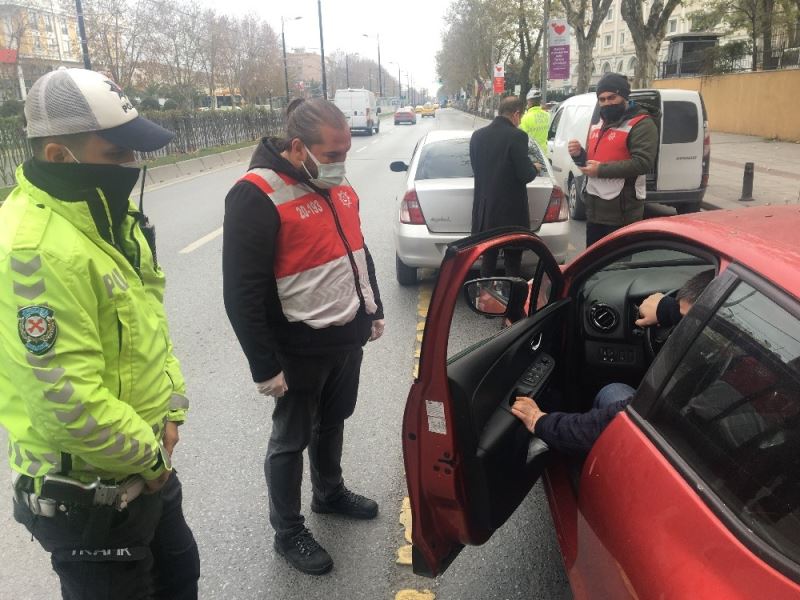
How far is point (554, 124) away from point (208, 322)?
871 cm

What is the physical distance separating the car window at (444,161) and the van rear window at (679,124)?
356 centimetres

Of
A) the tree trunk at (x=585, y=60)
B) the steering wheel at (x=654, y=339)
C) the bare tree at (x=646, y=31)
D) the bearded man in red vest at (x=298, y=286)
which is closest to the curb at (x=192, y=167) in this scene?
the bare tree at (x=646, y=31)

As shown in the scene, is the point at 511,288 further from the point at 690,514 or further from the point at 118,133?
the point at 118,133

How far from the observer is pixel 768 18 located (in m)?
24.6

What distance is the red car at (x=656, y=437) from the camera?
1287 mm

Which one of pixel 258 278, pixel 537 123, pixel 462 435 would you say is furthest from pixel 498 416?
pixel 537 123

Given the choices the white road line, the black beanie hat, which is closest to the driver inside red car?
the black beanie hat

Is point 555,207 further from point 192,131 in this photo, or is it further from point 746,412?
point 192,131

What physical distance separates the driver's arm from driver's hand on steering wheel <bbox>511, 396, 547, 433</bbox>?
2.19 ft

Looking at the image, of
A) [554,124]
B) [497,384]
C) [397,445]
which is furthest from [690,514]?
[554,124]

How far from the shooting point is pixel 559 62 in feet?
70.0

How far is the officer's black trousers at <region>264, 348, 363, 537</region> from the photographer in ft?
7.79

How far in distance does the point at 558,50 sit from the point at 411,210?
18.0 m

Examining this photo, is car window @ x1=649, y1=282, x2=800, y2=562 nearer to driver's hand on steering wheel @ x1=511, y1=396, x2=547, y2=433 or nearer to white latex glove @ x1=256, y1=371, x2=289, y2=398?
driver's hand on steering wheel @ x1=511, y1=396, x2=547, y2=433
